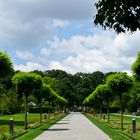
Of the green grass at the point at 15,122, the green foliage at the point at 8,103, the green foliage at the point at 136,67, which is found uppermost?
the green foliage at the point at 136,67

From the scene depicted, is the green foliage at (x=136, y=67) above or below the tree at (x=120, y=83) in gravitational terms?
above

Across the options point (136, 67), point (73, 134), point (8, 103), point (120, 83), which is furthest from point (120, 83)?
point (8, 103)

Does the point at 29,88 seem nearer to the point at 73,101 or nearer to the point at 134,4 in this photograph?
the point at 134,4

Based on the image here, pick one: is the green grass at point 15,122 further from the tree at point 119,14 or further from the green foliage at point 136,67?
the tree at point 119,14

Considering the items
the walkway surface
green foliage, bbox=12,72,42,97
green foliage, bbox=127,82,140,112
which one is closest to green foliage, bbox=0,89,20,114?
green foliage, bbox=127,82,140,112

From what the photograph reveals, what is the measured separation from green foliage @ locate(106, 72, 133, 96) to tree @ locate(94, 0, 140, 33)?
79.5 ft

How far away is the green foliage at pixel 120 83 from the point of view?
3559cm

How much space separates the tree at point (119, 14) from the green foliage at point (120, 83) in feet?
79.5

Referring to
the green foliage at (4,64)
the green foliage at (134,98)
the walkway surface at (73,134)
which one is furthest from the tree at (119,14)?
the green foliage at (134,98)

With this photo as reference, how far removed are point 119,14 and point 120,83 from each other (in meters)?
24.5

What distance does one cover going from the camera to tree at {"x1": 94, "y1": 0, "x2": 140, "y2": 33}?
37.0ft

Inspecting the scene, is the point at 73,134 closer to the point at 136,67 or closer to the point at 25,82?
the point at 136,67

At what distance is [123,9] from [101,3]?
1.85 feet

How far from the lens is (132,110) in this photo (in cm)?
11431
